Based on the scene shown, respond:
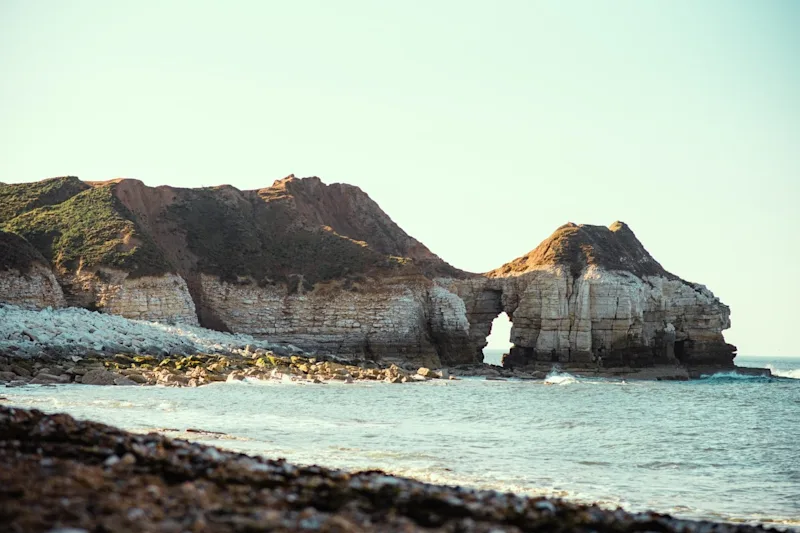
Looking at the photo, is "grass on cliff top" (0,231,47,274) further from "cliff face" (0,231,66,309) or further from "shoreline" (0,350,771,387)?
"shoreline" (0,350,771,387)

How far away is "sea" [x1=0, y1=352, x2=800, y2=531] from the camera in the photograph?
12609mm

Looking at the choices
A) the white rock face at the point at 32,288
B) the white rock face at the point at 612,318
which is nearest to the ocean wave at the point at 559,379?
the white rock face at the point at 612,318

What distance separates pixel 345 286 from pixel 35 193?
2542 cm

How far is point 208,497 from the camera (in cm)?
604

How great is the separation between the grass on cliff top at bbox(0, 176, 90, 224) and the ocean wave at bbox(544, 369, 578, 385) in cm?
3680

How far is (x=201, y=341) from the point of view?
41.5 m

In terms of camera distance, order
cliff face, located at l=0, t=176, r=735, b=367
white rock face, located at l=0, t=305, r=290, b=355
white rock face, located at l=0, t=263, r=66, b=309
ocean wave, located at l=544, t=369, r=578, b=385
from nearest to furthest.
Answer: white rock face, located at l=0, t=305, r=290, b=355
white rock face, located at l=0, t=263, r=66, b=309
ocean wave, located at l=544, t=369, r=578, b=385
cliff face, located at l=0, t=176, r=735, b=367

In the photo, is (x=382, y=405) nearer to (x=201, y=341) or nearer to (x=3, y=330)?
(x=3, y=330)

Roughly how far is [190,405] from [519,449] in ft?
31.1

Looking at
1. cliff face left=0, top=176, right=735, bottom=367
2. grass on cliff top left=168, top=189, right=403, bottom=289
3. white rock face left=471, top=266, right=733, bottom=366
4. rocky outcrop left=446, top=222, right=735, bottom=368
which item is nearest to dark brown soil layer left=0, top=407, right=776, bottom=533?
cliff face left=0, top=176, right=735, bottom=367

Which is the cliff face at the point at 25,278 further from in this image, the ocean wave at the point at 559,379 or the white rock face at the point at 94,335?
the ocean wave at the point at 559,379

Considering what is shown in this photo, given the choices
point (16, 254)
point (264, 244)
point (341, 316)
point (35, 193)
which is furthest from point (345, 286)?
point (35, 193)

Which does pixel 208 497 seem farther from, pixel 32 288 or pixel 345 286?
pixel 345 286

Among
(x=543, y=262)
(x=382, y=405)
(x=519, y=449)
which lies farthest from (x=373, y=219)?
(x=519, y=449)
